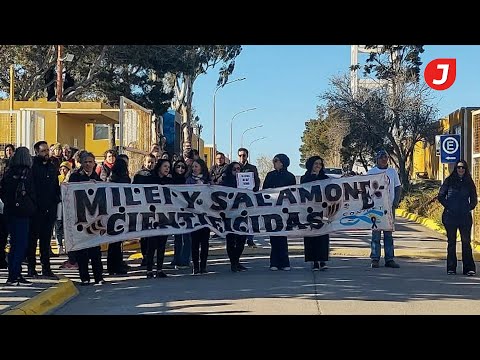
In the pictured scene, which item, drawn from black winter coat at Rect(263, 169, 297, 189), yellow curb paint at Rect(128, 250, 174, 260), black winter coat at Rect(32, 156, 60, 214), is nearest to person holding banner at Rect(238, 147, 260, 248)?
black winter coat at Rect(263, 169, 297, 189)

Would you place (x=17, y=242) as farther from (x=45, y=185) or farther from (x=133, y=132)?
(x=133, y=132)

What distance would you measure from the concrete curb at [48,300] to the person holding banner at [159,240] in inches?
51.6

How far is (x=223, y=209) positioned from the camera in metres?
12.6

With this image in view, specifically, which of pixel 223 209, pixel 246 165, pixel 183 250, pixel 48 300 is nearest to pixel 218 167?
pixel 246 165

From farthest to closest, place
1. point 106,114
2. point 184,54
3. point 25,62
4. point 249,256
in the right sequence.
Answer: point 184,54 < point 25,62 < point 106,114 < point 249,256

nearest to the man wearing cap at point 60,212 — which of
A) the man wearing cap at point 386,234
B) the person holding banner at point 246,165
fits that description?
the person holding banner at point 246,165

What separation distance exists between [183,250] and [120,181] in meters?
1.72

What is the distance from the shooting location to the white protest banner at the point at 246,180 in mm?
14359
